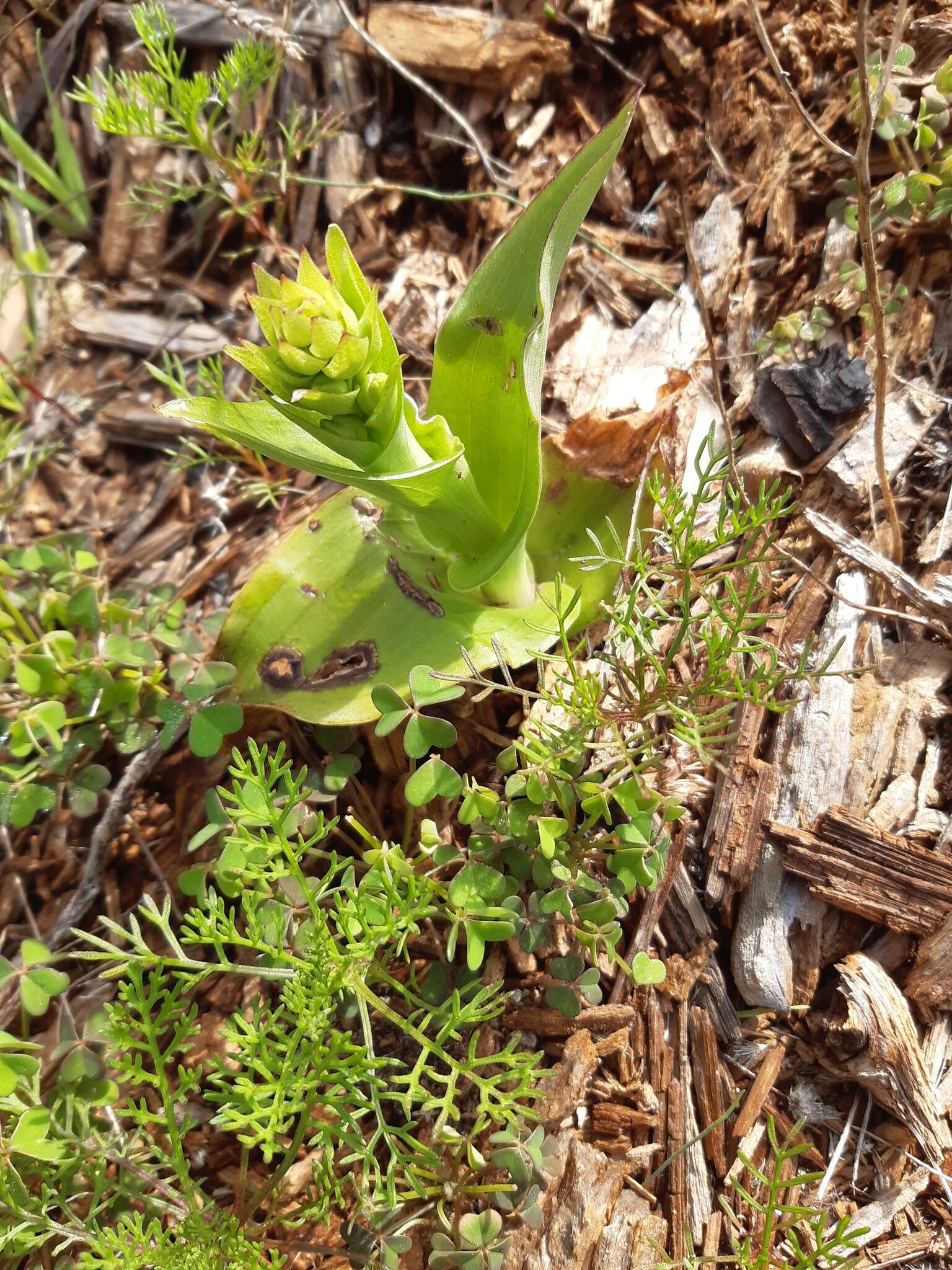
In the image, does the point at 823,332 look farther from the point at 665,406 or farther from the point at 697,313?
the point at 665,406

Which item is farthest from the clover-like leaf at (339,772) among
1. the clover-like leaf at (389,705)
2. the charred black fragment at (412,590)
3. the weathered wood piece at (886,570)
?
the weathered wood piece at (886,570)

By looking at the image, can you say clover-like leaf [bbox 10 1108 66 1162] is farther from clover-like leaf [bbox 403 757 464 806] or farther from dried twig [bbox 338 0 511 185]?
dried twig [bbox 338 0 511 185]

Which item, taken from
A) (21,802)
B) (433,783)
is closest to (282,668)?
(433,783)

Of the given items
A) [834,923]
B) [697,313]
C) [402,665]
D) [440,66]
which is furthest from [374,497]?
[440,66]

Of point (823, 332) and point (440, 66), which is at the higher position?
point (440, 66)

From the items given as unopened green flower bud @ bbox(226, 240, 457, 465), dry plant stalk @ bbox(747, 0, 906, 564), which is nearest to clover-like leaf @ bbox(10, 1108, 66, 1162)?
unopened green flower bud @ bbox(226, 240, 457, 465)
